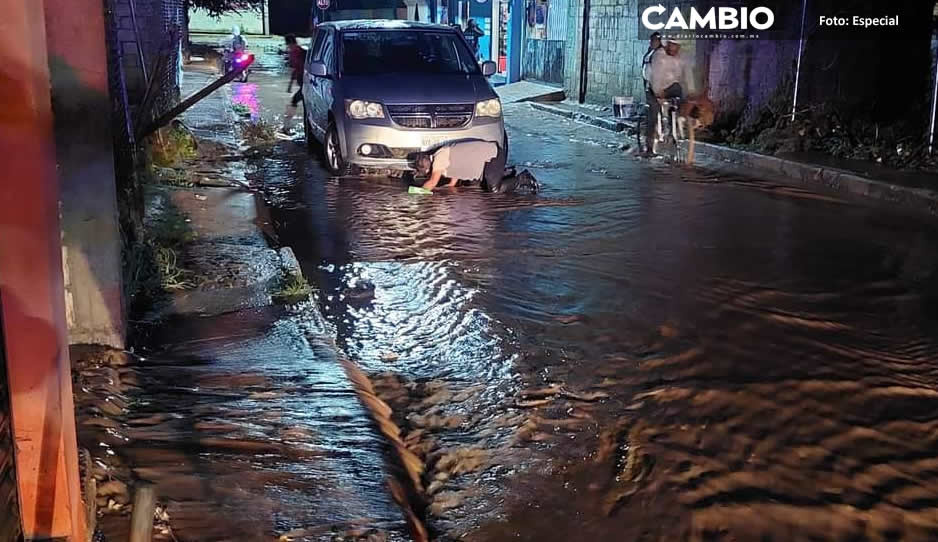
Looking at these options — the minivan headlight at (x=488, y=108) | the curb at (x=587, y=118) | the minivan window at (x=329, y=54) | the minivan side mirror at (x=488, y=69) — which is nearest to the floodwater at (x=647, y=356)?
the minivan headlight at (x=488, y=108)

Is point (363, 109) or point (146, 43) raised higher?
point (146, 43)

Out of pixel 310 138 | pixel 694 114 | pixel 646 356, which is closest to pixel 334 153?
pixel 310 138

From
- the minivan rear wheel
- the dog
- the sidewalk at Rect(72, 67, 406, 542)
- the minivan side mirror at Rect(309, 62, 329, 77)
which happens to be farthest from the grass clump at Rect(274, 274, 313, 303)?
the dog

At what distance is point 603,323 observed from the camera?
6.46 metres

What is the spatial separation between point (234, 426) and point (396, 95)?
752cm

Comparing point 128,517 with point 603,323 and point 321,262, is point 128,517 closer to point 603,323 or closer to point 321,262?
point 603,323

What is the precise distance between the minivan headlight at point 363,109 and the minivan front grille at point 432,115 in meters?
0.14

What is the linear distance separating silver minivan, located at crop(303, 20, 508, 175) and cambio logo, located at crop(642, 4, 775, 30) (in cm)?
567

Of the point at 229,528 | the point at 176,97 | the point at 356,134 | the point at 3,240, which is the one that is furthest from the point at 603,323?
the point at 176,97

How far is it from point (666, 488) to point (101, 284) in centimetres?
328

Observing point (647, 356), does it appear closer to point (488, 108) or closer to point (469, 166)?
point (469, 166)

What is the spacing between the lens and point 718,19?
1695cm

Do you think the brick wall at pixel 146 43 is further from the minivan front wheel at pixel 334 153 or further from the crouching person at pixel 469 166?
the crouching person at pixel 469 166

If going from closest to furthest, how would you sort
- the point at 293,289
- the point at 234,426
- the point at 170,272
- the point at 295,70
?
the point at 234,426
the point at 293,289
the point at 170,272
the point at 295,70
